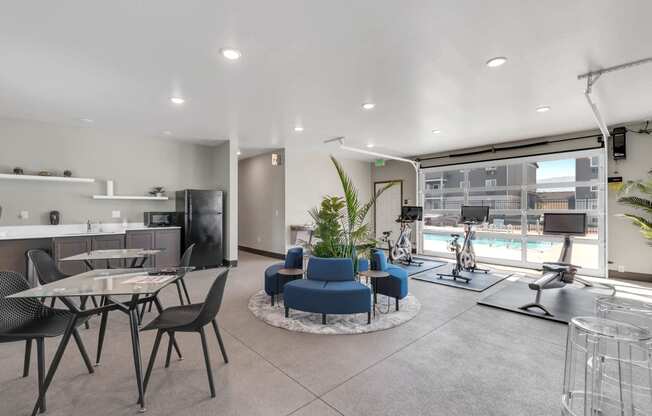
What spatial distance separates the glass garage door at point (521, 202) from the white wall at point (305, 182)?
8.95 ft

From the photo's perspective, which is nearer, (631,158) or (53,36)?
(53,36)

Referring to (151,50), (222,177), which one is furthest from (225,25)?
(222,177)

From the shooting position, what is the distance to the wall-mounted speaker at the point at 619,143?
5422 millimetres

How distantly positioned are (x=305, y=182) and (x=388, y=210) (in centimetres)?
306

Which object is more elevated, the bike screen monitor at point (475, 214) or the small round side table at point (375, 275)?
the bike screen monitor at point (475, 214)

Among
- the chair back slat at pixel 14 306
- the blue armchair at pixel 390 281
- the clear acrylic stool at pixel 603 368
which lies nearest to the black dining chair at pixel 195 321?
the chair back slat at pixel 14 306

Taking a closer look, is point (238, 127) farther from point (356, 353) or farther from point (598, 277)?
point (598, 277)

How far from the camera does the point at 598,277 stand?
5746 mm

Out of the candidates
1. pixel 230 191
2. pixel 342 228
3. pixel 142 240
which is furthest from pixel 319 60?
pixel 142 240

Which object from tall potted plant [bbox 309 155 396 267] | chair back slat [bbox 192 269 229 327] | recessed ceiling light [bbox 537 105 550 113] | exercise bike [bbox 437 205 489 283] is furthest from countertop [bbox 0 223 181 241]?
recessed ceiling light [bbox 537 105 550 113]

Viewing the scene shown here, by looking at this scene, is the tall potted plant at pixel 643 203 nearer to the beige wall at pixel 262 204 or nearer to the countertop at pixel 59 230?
the beige wall at pixel 262 204

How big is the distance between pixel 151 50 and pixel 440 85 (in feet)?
10.7

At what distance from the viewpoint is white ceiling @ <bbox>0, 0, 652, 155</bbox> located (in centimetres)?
231

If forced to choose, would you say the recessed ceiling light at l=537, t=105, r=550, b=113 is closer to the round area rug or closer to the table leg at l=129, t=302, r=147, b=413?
the round area rug
